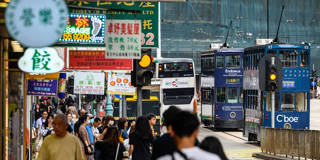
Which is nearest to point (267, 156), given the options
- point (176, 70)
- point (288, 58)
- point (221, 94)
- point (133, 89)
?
point (133, 89)

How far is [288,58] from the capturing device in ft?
83.0

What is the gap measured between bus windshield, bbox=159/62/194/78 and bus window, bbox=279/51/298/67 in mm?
9328

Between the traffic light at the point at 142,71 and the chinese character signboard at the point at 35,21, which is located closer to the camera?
the chinese character signboard at the point at 35,21

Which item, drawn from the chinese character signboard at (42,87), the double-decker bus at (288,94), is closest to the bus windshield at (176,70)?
the double-decker bus at (288,94)

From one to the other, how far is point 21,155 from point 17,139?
37.5 inches

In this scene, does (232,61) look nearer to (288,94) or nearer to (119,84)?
(288,94)

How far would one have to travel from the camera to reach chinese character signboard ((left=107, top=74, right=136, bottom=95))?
70.3 feet

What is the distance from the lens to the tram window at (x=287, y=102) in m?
25.2

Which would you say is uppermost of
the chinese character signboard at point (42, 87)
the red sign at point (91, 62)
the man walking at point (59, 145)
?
the red sign at point (91, 62)

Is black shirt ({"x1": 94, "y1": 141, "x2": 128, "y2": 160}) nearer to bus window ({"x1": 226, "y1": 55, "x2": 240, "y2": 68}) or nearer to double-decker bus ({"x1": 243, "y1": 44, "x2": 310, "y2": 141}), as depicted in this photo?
double-decker bus ({"x1": 243, "y1": 44, "x2": 310, "y2": 141})

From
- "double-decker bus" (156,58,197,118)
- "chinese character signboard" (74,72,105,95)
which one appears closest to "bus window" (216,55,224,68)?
"double-decker bus" (156,58,197,118)

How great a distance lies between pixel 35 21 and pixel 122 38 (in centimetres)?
618

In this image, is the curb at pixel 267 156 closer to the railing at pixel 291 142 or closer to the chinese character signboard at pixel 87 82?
the railing at pixel 291 142

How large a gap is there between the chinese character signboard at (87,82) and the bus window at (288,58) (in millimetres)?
7132
